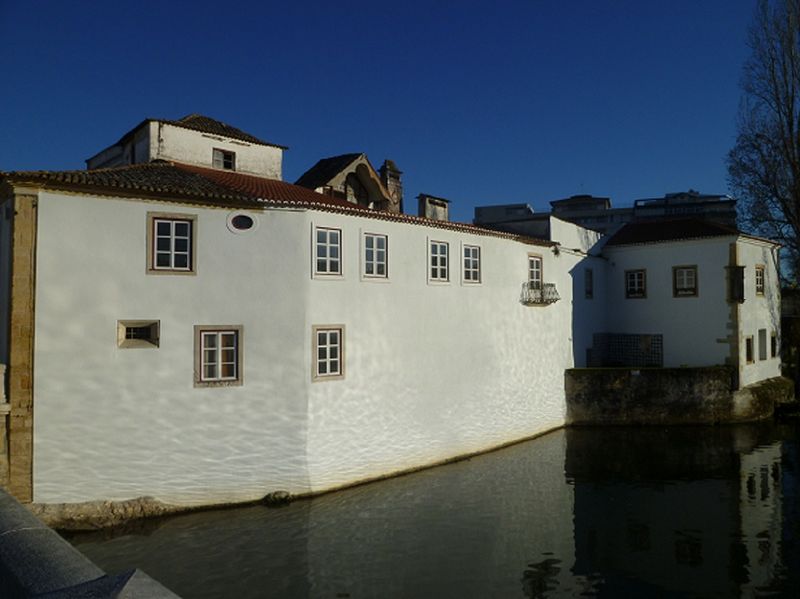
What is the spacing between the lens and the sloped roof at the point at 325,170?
2605cm

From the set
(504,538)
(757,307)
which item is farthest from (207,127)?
(757,307)

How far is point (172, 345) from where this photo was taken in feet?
47.9

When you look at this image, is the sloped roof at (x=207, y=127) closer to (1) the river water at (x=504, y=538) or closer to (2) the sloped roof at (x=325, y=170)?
(2) the sloped roof at (x=325, y=170)

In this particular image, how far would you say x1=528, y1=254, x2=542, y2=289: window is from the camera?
78.7ft

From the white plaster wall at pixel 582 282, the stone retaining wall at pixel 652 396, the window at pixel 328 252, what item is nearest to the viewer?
the window at pixel 328 252

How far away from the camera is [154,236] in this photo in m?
14.5

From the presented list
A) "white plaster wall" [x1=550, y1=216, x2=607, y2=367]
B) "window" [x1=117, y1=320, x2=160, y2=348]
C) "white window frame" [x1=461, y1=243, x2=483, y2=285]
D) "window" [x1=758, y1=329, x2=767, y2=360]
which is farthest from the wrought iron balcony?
"window" [x1=117, y1=320, x2=160, y2=348]

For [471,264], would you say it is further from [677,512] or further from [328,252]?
[677,512]

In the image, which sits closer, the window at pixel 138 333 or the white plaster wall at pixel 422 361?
the window at pixel 138 333

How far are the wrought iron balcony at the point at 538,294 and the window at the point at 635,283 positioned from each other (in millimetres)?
6497

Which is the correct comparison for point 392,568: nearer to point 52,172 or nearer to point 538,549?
point 538,549

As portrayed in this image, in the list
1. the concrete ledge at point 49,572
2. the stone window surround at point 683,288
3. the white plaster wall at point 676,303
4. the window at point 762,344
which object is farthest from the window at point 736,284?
the concrete ledge at point 49,572

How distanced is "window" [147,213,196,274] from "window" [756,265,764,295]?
26.9 meters

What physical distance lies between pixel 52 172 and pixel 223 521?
9.29 meters
